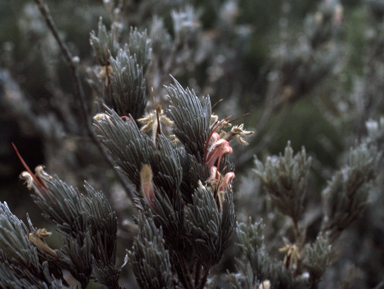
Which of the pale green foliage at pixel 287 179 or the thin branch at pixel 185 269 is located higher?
the pale green foliage at pixel 287 179

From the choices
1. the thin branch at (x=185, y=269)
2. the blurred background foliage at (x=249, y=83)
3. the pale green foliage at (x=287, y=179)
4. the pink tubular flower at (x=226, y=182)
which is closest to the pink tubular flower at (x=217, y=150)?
the pink tubular flower at (x=226, y=182)

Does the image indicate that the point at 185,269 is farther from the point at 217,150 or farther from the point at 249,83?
the point at 249,83

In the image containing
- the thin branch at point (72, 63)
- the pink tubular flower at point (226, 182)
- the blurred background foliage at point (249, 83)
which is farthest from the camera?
the blurred background foliage at point (249, 83)

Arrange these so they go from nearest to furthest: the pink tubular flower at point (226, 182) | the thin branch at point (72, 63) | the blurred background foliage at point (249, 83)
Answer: the pink tubular flower at point (226, 182)
the thin branch at point (72, 63)
the blurred background foliage at point (249, 83)

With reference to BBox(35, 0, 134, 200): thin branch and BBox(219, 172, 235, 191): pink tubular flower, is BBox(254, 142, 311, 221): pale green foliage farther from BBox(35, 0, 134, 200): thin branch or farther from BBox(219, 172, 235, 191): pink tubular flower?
BBox(35, 0, 134, 200): thin branch

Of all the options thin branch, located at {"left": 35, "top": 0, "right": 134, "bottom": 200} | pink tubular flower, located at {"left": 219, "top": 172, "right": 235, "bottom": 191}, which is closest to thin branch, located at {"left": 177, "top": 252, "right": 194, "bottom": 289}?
pink tubular flower, located at {"left": 219, "top": 172, "right": 235, "bottom": 191}

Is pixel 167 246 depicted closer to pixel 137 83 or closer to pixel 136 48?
pixel 137 83

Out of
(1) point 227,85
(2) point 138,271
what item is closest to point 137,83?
(2) point 138,271

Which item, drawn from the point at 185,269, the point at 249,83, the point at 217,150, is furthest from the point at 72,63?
the point at 249,83

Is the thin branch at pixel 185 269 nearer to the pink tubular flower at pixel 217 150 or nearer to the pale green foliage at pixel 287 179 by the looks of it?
the pink tubular flower at pixel 217 150
